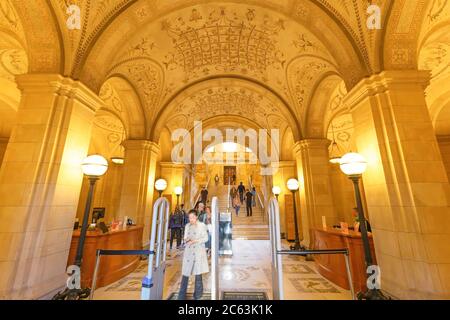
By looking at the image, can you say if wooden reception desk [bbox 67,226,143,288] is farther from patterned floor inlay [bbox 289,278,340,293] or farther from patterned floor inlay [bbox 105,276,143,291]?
patterned floor inlay [bbox 289,278,340,293]

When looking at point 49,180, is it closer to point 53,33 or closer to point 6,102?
point 53,33

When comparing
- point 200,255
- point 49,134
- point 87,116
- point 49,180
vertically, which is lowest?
point 200,255

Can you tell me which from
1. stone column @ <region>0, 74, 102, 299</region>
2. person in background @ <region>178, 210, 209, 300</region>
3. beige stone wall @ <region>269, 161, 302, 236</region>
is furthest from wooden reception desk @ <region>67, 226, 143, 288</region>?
beige stone wall @ <region>269, 161, 302, 236</region>

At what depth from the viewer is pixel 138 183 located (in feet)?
23.2

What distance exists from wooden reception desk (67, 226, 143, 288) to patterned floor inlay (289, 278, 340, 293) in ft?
14.0

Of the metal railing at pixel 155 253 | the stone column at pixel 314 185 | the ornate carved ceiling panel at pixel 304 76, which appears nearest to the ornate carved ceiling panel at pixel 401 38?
the ornate carved ceiling panel at pixel 304 76

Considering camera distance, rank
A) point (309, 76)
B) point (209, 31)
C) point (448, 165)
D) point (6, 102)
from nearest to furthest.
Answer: point (209, 31), point (309, 76), point (6, 102), point (448, 165)

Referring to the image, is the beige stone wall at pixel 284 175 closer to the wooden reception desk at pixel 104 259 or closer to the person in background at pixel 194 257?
the wooden reception desk at pixel 104 259

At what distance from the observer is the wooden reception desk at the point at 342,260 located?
3936 mm

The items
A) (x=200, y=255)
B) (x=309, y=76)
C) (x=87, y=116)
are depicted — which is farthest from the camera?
(x=309, y=76)

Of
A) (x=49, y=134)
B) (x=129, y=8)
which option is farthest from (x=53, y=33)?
(x=49, y=134)

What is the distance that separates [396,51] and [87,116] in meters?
6.85

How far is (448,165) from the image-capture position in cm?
905

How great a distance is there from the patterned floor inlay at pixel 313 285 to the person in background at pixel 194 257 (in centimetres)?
239
